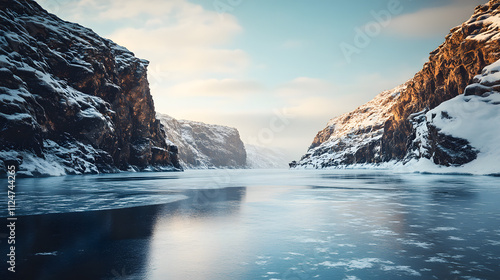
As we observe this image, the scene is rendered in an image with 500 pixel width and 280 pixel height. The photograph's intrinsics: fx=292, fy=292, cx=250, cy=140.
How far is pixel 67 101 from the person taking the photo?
7231 centimetres

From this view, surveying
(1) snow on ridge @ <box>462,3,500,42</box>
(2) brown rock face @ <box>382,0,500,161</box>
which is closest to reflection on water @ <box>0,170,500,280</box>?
(2) brown rock face @ <box>382,0,500,161</box>

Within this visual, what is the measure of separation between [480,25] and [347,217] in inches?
3752

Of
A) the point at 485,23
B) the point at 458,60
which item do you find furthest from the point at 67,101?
the point at 485,23

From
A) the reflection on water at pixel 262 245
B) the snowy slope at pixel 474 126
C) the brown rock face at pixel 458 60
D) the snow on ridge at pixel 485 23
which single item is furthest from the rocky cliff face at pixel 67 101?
the snow on ridge at pixel 485 23

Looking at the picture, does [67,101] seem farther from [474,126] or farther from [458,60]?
[458,60]

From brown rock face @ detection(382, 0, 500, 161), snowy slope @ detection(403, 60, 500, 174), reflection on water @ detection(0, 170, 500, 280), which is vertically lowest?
reflection on water @ detection(0, 170, 500, 280)

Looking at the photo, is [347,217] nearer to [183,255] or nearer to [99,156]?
[183,255]

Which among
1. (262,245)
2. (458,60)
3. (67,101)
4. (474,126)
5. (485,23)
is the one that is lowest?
(262,245)

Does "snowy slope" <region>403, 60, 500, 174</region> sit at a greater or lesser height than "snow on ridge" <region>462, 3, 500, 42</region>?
lesser

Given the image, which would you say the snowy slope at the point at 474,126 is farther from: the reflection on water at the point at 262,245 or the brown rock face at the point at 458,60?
the reflection on water at the point at 262,245

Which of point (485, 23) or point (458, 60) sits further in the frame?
point (458, 60)

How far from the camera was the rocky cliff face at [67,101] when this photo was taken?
5275 centimetres

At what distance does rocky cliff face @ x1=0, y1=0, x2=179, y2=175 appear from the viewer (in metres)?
52.8

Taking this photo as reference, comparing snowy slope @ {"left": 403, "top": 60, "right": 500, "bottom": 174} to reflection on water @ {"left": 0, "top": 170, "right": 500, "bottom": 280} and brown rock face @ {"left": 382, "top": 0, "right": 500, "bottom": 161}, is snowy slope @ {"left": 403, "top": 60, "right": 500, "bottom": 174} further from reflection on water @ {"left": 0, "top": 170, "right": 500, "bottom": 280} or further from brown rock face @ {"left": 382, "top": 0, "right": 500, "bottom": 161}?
reflection on water @ {"left": 0, "top": 170, "right": 500, "bottom": 280}
